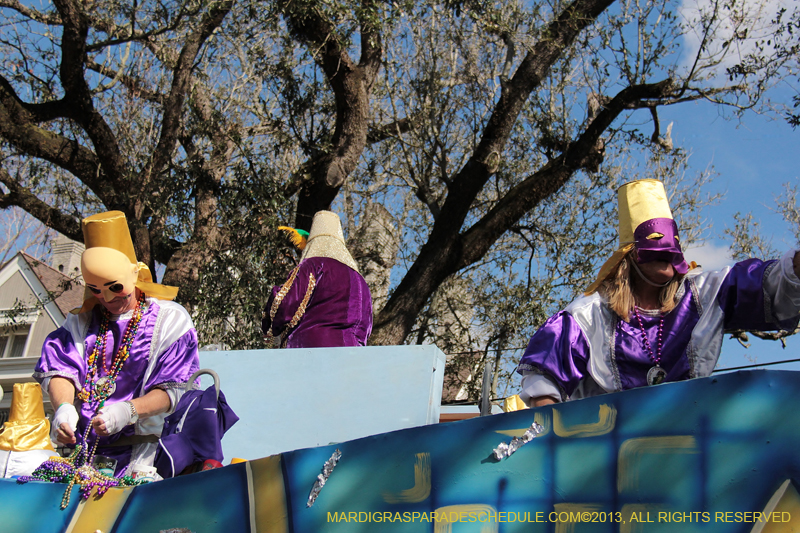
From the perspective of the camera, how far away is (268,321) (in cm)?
480

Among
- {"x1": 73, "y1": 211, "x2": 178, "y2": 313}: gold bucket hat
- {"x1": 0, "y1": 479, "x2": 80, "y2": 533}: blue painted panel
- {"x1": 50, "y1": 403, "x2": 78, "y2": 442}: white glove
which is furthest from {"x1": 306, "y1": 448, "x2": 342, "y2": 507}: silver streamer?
{"x1": 73, "y1": 211, "x2": 178, "y2": 313}: gold bucket hat

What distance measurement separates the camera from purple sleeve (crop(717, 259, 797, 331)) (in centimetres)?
269

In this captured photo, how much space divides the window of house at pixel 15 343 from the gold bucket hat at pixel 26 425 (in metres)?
16.5

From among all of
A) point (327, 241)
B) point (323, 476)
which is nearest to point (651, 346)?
point (323, 476)

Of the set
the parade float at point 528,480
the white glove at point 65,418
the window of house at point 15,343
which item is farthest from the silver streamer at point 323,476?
the window of house at point 15,343

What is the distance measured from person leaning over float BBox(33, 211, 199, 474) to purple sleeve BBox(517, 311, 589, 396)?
1.47 meters

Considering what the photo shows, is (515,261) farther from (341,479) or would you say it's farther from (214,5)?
(341,479)

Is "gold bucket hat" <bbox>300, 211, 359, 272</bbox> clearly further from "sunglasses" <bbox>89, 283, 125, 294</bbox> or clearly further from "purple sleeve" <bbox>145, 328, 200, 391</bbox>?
"sunglasses" <bbox>89, 283, 125, 294</bbox>

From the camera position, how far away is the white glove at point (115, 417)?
8.95ft

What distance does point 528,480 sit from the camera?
1.90m

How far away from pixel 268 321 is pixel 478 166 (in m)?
3.80

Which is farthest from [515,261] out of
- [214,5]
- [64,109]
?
[64,109]

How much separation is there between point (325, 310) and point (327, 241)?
0.56 m

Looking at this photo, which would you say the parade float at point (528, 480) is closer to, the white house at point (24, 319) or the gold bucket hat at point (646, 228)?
the gold bucket hat at point (646, 228)
